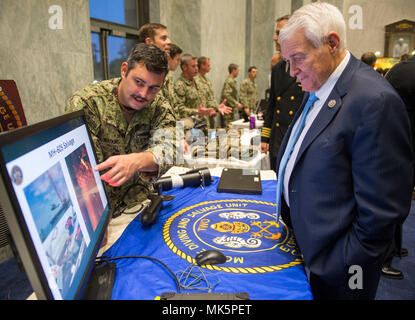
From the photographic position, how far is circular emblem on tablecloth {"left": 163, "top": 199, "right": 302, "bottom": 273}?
97cm

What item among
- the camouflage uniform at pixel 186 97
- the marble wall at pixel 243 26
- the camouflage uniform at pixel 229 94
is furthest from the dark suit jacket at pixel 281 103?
the camouflage uniform at pixel 229 94

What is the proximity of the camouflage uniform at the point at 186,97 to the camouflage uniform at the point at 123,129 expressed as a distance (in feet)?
8.14

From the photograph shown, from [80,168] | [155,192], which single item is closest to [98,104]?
[155,192]

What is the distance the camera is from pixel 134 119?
1.56m

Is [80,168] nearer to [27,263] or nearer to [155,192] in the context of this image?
[27,263]

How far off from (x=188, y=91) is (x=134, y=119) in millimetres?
2916

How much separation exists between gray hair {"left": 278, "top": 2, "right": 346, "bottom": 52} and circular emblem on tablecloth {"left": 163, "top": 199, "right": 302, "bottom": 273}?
71 cm

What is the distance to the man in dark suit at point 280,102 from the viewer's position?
2352 mm

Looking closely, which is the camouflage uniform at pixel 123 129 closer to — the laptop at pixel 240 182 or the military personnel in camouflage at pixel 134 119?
the military personnel in camouflage at pixel 134 119

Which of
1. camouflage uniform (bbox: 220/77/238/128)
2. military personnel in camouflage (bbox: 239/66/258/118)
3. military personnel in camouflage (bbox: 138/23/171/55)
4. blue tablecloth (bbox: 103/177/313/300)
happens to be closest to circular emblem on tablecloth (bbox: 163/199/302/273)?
blue tablecloth (bbox: 103/177/313/300)

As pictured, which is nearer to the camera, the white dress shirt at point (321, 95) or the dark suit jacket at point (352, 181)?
the dark suit jacket at point (352, 181)

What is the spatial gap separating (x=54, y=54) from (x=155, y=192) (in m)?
1.87

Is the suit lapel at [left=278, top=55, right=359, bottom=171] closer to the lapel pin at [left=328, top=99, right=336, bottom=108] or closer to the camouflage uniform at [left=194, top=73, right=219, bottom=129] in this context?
the lapel pin at [left=328, top=99, right=336, bottom=108]

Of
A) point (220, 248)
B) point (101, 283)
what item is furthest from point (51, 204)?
point (220, 248)
